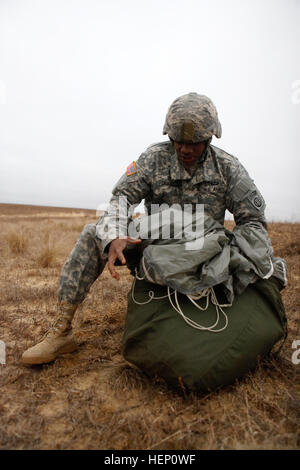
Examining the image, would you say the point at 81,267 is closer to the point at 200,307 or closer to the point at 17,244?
the point at 200,307

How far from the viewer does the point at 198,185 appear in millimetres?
2213

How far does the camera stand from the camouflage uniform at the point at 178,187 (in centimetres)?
196

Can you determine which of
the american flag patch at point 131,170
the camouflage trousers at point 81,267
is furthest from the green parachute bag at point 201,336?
the american flag patch at point 131,170

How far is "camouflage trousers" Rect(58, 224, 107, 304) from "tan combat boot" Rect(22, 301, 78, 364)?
0.08 metres

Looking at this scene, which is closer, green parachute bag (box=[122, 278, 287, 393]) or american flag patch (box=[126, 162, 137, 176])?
green parachute bag (box=[122, 278, 287, 393])

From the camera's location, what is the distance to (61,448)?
4.11 ft

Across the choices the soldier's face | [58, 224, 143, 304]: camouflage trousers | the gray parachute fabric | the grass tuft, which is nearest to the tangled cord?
the gray parachute fabric

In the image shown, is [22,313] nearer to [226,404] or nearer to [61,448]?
[61,448]

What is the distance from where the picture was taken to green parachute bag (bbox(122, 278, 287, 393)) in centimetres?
151

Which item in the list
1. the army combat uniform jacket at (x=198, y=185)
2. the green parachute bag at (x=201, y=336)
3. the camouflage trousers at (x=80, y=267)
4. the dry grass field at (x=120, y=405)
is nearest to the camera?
the dry grass field at (x=120, y=405)

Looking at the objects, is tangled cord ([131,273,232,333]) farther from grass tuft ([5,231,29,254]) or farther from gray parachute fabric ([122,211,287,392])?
grass tuft ([5,231,29,254])

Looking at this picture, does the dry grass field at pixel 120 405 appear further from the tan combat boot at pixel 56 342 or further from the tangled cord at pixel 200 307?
the tangled cord at pixel 200 307

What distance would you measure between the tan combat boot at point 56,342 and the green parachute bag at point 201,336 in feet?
1.49

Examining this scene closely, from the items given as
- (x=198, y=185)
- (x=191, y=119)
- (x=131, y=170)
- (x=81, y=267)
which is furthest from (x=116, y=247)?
(x=191, y=119)
